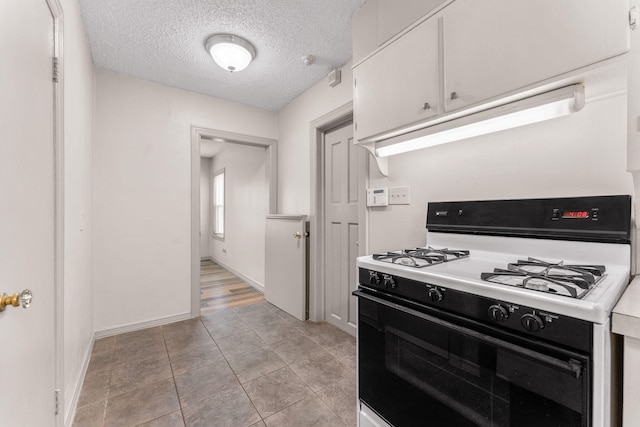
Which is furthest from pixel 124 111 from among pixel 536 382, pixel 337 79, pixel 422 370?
pixel 536 382

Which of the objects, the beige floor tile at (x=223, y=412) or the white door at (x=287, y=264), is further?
the white door at (x=287, y=264)

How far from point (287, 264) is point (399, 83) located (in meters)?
2.23

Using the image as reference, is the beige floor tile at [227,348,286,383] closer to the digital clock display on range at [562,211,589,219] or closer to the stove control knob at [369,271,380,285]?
the stove control knob at [369,271,380,285]

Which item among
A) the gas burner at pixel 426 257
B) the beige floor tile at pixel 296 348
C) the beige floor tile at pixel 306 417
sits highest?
the gas burner at pixel 426 257

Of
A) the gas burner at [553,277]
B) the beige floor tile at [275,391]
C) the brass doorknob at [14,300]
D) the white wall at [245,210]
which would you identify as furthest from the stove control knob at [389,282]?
the white wall at [245,210]

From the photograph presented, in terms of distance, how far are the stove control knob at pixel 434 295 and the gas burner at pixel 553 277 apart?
159 mm

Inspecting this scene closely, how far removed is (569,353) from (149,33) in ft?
9.77

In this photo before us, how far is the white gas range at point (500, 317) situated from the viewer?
0.73 meters

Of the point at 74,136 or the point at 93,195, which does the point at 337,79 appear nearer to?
the point at 74,136

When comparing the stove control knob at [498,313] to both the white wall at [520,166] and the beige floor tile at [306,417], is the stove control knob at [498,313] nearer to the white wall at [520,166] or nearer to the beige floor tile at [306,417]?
the white wall at [520,166]

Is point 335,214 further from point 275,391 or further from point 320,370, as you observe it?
point 275,391

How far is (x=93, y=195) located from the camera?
256 centimetres

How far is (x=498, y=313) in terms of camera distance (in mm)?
851

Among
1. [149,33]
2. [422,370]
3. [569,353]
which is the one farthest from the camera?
[149,33]
